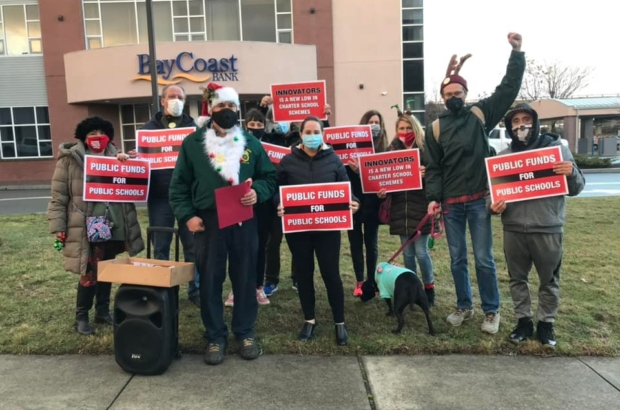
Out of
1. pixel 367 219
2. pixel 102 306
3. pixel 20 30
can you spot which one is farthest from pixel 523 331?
pixel 20 30

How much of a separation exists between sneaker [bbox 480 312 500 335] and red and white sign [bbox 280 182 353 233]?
1594 mm

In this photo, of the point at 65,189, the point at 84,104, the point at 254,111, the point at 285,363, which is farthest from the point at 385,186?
the point at 84,104

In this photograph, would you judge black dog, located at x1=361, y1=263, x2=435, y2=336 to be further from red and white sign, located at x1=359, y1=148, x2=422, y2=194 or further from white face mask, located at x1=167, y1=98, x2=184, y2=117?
white face mask, located at x1=167, y1=98, x2=184, y2=117

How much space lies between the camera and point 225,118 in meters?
4.05

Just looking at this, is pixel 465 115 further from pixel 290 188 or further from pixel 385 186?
pixel 290 188

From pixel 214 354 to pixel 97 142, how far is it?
2.26 m

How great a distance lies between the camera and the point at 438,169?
4.66m

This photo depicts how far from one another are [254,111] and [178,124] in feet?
2.76

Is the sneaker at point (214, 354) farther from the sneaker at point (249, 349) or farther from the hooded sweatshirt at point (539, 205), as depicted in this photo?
the hooded sweatshirt at point (539, 205)

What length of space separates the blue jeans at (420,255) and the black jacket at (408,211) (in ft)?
0.33

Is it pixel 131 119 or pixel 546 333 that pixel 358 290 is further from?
pixel 131 119

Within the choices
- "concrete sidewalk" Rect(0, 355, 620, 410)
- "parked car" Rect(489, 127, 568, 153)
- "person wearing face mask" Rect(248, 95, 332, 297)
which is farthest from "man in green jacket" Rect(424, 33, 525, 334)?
"parked car" Rect(489, 127, 568, 153)

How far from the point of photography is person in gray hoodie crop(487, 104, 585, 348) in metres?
4.15

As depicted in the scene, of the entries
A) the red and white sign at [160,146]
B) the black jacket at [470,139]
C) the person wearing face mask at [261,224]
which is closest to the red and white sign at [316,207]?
the person wearing face mask at [261,224]
